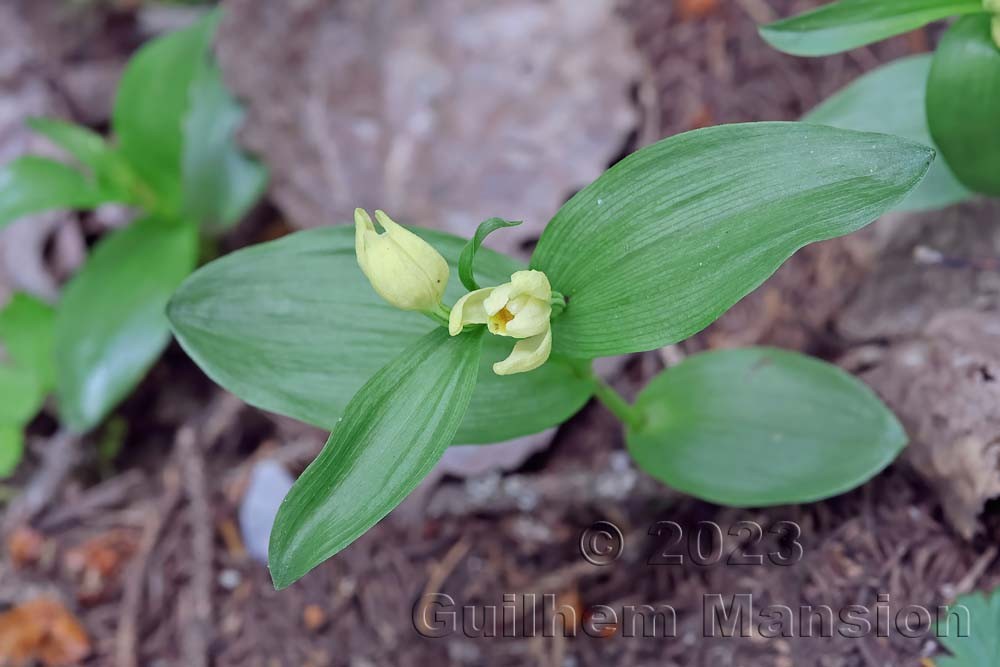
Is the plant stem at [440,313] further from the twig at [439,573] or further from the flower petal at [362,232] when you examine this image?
the twig at [439,573]

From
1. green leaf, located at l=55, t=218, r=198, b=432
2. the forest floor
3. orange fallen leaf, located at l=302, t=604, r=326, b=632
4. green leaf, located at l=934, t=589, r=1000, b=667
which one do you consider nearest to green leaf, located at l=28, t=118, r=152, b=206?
green leaf, located at l=55, t=218, r=198, b=432

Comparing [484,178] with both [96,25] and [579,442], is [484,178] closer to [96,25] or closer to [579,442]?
[579,442]

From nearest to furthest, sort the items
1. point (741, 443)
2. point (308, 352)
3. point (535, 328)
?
point (535, 328) → point (308, 352) → point (741, 443)

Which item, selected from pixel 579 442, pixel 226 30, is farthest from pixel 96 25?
pixel 579 442

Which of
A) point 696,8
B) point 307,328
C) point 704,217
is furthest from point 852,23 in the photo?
point 307,328

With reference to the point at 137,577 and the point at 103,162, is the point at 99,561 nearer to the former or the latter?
the point at 137,577

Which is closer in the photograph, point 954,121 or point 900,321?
point 954,121

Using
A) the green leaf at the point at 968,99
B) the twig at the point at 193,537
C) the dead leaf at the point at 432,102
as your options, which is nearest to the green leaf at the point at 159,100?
the dead leaf at the point at 432,102
